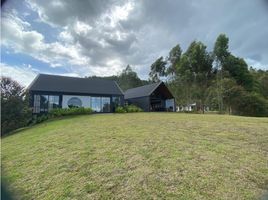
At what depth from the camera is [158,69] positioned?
44156 mm

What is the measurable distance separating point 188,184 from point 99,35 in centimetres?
880

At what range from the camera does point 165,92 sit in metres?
29.6

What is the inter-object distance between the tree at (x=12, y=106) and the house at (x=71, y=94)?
4456mm

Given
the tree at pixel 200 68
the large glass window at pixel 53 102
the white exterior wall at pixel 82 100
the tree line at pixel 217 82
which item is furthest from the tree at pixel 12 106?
the tree at pixel 200 68

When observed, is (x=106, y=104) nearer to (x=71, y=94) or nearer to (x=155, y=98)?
(x=71, y=94)

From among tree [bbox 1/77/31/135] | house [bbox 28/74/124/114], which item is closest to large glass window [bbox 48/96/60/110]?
house [bbox 28/74/124/114]

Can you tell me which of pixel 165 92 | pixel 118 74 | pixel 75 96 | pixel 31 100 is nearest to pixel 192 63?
pixel 165 92

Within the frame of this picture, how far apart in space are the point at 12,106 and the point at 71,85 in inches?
359

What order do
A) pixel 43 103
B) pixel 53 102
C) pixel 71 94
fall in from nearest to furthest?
1. pixel 43 103
2. pixel 53 102
3. pixel 71 94

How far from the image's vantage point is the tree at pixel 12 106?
14609 millimetres

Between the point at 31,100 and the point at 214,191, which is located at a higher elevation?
the point at 31,100

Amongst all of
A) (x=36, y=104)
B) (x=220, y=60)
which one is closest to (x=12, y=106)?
(x=36, y=104)

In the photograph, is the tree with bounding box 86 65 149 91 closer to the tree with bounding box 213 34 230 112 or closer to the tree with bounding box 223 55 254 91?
the tree with bounding box 213 34 230 112

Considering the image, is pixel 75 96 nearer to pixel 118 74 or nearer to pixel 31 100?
pixel 31 100
